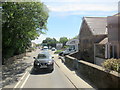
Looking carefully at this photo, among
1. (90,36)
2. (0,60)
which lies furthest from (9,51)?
(90,36)

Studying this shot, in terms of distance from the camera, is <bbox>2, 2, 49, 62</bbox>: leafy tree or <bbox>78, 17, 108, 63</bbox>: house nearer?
<bbox>2, 2, 49, 62</bbox>: leafy tree

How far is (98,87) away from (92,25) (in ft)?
47.3

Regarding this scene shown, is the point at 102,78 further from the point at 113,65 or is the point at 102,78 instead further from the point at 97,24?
the point at 97,24

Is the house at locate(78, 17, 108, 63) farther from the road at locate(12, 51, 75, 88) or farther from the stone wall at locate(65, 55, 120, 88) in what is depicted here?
the stone wall at locate(65, 55, 120, 88)

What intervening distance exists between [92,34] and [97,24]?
9.06ft

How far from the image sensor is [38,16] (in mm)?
17266

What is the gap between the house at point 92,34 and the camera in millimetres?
18781

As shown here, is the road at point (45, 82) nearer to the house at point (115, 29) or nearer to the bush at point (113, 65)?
the bush at point (113, 65)

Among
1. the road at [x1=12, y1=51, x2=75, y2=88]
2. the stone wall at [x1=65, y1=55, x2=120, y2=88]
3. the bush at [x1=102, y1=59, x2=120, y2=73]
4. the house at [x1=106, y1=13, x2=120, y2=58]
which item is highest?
the house at [x1=106, y1=13, x2=120, y2=58]

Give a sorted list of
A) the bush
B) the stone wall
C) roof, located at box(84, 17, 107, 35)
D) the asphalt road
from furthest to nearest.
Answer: roof, located at box(84, 17, 107, 35)
the asphalt road
the bush
the stone wall

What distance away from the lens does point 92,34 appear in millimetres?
19078

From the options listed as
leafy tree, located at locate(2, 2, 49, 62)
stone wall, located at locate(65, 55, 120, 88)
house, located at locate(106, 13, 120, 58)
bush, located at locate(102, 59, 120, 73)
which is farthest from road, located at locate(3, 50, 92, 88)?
leafy tree, located at locate(2, 2, 49, 62)

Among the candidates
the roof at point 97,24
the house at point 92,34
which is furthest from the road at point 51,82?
the roof at point 97,24

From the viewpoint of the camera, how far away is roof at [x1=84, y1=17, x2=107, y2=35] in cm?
1928
